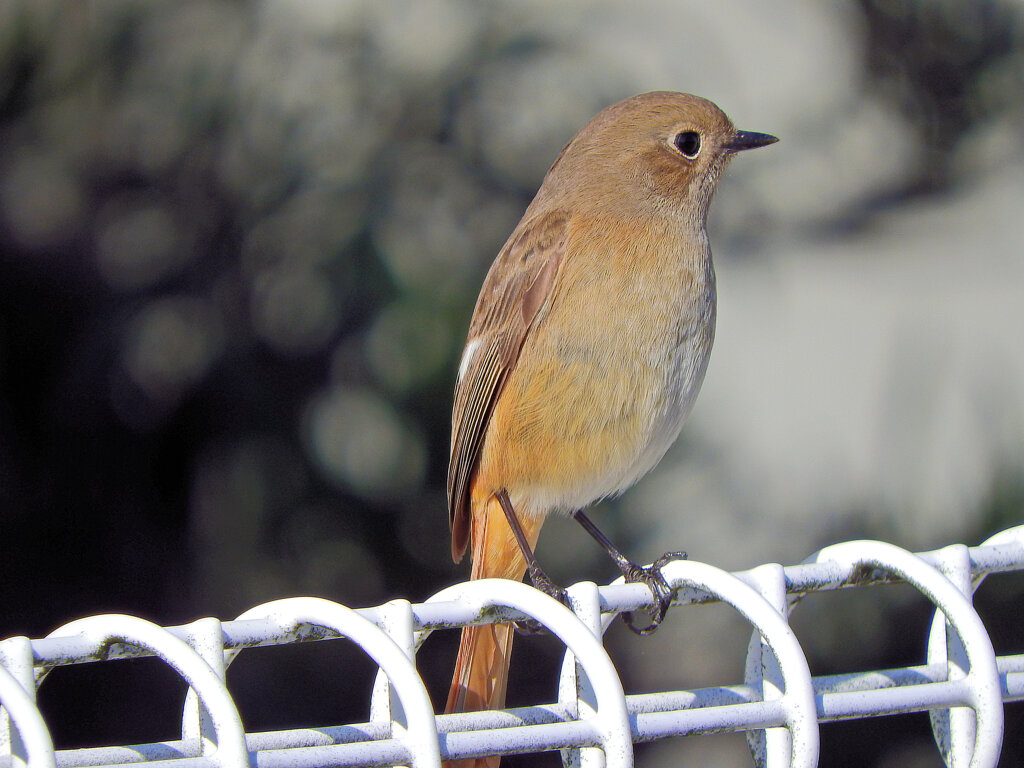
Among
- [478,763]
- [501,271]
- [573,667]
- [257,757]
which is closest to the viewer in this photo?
[257,757]

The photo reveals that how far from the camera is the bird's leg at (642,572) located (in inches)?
66.5

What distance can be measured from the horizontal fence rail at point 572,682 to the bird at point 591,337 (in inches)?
39.6

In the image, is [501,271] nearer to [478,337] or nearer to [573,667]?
[478,337]

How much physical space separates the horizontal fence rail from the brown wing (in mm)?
1554

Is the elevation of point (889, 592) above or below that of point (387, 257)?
below

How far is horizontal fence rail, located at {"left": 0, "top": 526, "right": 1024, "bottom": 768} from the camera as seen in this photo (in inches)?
39.0

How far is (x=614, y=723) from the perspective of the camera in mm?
1100

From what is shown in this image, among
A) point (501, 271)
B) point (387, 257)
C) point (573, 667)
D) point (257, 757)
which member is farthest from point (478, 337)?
point (257, 757)

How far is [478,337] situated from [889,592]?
1.63 metres

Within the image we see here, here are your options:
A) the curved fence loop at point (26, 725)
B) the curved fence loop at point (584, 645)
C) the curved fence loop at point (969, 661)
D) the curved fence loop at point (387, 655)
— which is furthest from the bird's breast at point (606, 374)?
the curved fence loop at point (26, 725)

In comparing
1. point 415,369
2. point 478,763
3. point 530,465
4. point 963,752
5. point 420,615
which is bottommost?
point 478,763

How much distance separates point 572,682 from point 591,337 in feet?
5.05

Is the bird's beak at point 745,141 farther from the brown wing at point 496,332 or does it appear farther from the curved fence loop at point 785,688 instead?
the curved fence loop at point 785,688

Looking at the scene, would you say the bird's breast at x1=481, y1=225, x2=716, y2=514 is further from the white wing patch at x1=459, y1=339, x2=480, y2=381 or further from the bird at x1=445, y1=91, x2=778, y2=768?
the white wing patch at x1=459, y1=339, x2=480, y2=381
